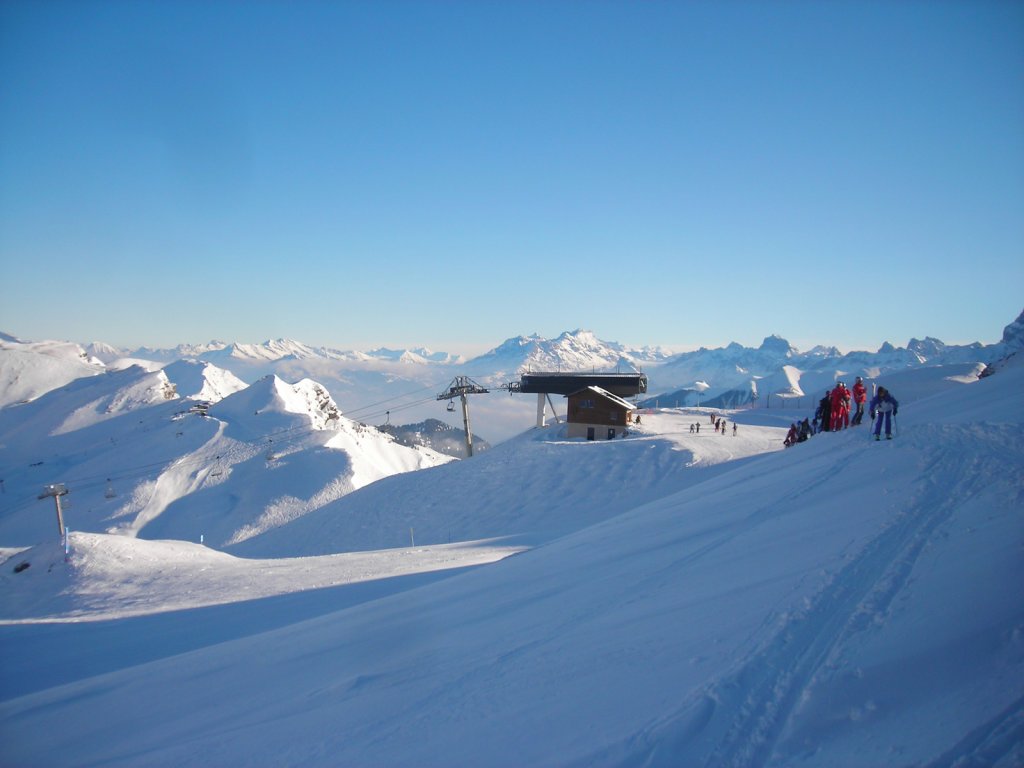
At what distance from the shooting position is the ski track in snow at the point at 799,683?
13.6 ft

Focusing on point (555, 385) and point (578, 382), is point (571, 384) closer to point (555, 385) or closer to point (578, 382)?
point (578, 382)

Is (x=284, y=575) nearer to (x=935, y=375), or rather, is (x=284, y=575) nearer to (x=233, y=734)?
(x=233, y=734)

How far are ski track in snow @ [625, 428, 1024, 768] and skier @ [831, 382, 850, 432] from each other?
12.2m

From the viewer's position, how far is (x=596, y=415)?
4178 centimetres

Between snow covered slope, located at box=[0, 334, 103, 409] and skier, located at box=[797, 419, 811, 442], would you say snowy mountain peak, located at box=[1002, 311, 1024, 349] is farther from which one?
snow covered slope, located at box=[0, 334, 103, 409]

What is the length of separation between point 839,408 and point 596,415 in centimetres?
2309

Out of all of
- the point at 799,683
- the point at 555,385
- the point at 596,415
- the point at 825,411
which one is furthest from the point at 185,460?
the point at 799,683

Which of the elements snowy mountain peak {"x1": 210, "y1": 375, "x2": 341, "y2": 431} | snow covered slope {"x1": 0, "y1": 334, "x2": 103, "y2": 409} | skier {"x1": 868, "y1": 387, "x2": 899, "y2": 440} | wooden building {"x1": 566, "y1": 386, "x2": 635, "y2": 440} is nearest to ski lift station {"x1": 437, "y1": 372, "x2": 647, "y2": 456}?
wooden building {"x1": 566, "y1": 386, "x2": 635, "y2": 440}

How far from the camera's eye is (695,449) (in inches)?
1248

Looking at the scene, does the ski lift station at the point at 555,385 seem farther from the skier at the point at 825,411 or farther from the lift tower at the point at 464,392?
the skier at the point at 825,411

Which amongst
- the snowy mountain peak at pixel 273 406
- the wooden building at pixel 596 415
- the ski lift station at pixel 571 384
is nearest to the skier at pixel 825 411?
the wooden building at pixel 596 415

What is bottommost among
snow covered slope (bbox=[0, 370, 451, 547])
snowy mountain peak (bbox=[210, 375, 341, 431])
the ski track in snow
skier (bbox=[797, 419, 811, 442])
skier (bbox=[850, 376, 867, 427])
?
snow covered slope (bbox=[0, 370, 451, 547])

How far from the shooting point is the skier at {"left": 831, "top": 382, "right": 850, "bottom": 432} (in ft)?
63.3

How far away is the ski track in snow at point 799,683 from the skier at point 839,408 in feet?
39.9
